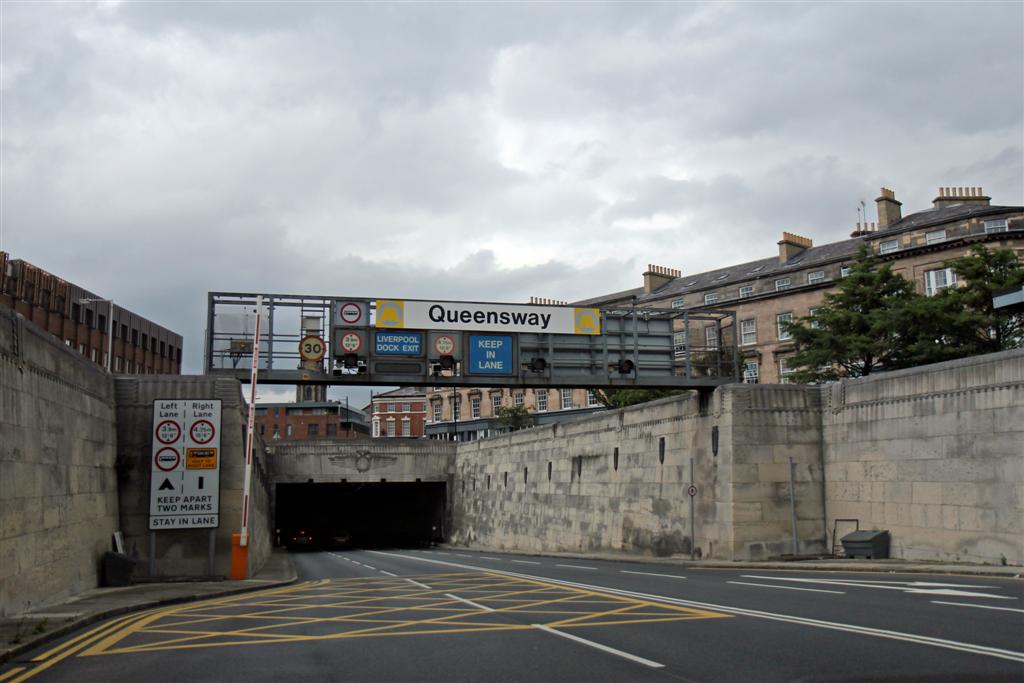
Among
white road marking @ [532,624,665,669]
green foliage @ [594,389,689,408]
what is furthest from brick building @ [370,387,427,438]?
white road marking @ [532,624,665,669]

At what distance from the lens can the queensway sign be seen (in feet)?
85.7

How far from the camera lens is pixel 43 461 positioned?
16969 millimetres

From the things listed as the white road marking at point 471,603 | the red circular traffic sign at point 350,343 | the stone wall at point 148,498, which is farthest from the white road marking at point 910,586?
the stone wall at point 148,498

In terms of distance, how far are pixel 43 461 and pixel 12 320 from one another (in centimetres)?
298

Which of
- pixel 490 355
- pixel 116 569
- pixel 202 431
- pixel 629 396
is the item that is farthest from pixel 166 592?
pixel 629 396

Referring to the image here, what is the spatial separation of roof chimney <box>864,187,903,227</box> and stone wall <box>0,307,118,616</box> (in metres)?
54.5

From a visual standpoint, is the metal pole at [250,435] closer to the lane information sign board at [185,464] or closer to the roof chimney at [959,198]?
the lane information sign board at [185,464]

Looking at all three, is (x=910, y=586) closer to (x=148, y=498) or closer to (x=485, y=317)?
(x=485, y=317)

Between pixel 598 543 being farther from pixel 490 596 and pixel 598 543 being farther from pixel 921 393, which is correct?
pixel 490 596

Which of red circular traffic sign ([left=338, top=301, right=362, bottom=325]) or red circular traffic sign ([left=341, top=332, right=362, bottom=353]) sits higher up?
red circular traffic sign ([left=338, top=301, right=362, bottom=325])

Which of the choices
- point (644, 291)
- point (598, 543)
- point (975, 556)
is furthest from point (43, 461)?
point (644, 291)

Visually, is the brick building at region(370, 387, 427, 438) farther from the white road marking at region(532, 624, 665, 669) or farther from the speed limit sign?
the white road marking at region(532, 624, 665, 669)

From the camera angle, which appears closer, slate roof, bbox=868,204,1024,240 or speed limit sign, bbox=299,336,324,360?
speed limit sign, bbox=299,336,324,360

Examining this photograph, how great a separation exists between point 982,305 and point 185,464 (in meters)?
33.2
